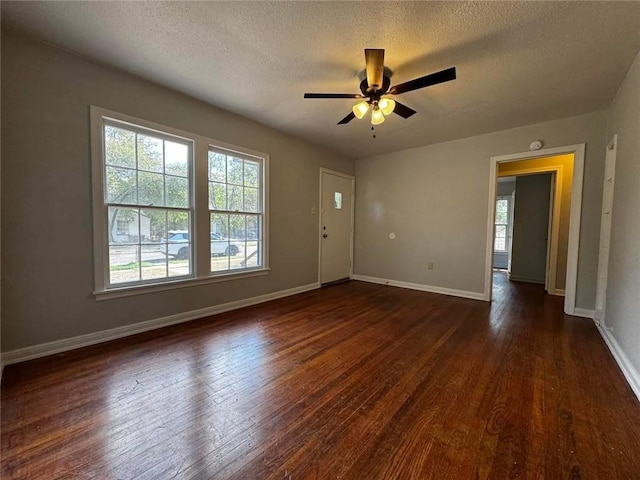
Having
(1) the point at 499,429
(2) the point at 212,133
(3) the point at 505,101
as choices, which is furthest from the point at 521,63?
(2) the point at 212,133

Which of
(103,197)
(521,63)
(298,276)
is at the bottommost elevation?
(298,276)

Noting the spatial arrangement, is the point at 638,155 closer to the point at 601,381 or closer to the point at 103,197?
the point at 601,381

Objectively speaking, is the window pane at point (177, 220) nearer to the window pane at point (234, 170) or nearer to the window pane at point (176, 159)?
the window pane at point (176, 159)

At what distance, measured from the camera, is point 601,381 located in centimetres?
191

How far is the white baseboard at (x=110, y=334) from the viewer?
209 cm

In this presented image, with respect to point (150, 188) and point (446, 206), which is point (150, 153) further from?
point (446, 206)

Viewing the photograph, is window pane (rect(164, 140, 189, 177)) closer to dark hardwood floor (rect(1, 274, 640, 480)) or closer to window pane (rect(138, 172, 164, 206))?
window pane (rect(138, 172, 164, 206))

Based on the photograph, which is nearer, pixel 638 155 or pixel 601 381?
pixel 601 381

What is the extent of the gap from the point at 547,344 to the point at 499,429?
1579 millimetres

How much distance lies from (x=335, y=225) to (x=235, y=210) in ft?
6.92

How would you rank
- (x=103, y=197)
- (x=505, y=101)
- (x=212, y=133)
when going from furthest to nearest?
(x=212, y=133) → (x=505, y=101) → (x=103, y=197)

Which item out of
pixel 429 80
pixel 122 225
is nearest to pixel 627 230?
pixel 429 80

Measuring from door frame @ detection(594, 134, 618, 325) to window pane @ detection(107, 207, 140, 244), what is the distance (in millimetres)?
4840

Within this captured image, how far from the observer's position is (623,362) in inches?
81.0
